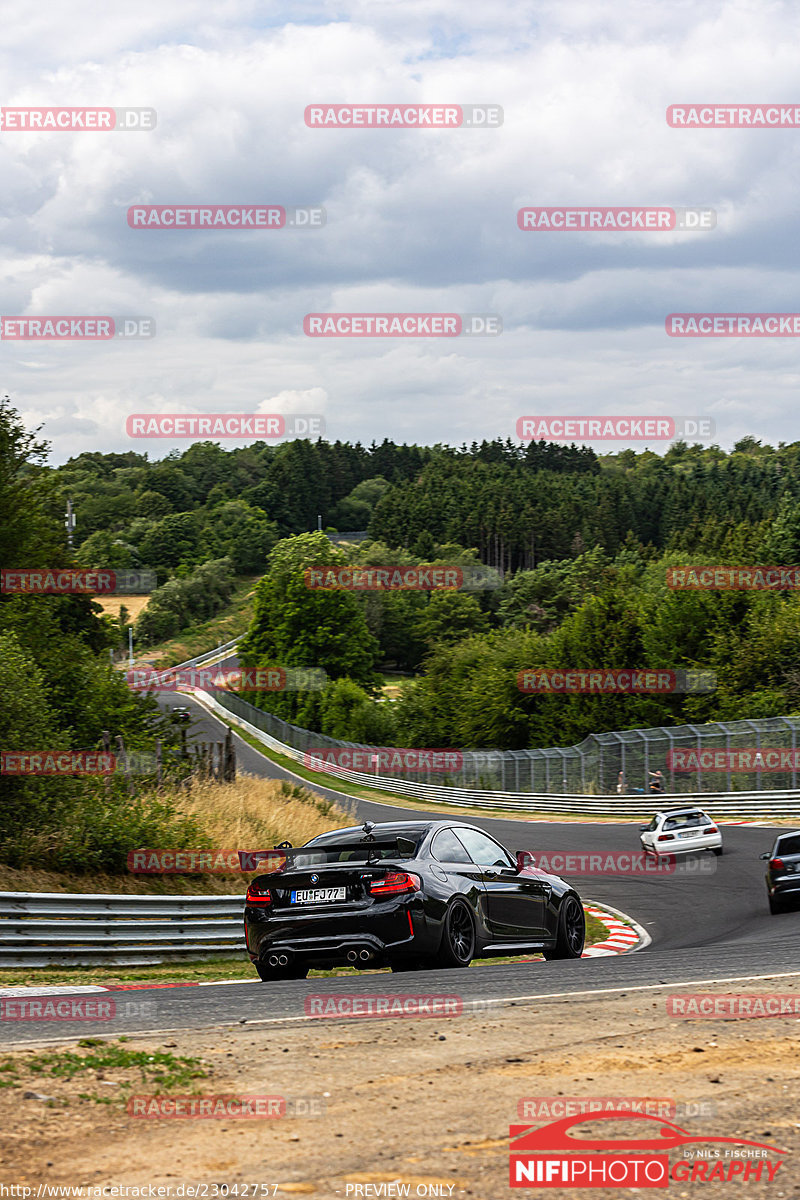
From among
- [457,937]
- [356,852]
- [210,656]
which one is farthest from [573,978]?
[210,656]

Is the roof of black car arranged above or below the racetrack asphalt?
above

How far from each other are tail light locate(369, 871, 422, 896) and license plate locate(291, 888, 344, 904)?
1.00 ft

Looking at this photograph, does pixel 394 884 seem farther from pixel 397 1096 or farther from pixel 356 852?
pixel 397 1096

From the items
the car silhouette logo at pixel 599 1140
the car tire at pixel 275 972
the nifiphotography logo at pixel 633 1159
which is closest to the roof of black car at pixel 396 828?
the car tire at pixel 275 972

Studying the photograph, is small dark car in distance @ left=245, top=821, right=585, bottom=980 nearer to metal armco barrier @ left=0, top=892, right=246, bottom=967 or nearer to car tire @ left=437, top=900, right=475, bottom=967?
car tire @ left=437, top=900, right=475, bottom=967

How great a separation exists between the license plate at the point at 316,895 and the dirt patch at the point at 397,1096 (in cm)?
245

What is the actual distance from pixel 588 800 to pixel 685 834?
16392 millimetres

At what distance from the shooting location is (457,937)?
10609 millimetres

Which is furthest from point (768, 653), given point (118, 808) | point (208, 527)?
point (208, 527)

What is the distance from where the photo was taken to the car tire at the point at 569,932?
1255cm

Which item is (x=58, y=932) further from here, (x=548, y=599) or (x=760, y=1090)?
(x=548, y=599)

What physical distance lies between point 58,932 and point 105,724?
1613cm

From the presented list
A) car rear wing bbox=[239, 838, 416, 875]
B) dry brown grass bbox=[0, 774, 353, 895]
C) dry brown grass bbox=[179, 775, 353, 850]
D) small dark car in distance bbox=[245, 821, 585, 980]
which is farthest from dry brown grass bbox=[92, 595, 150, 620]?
car rear wing bbox=[239, 838, 416, 875]

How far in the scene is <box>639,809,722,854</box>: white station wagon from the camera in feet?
92.3
